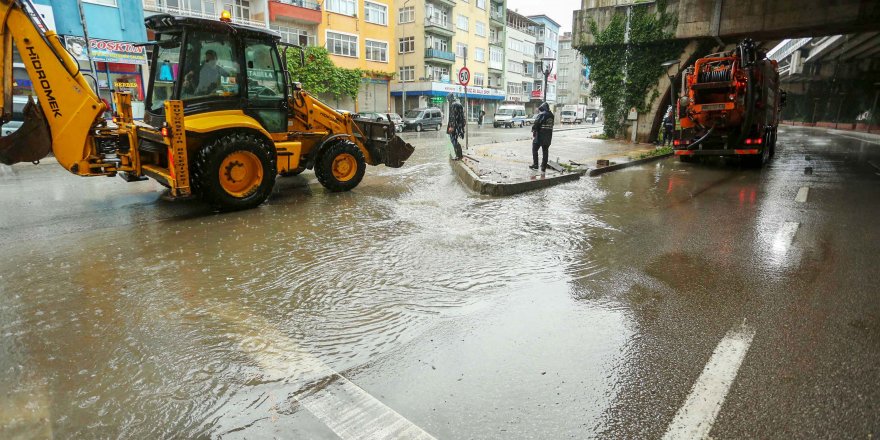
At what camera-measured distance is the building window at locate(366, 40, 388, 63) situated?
131 ft

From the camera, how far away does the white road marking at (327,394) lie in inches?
98.4

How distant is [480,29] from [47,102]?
2130 inches

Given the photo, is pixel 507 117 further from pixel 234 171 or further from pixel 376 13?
pixel 234 171

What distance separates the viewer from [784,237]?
6324 mm

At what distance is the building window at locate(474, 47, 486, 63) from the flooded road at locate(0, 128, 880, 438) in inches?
2020

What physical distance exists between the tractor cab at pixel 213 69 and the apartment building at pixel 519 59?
57402mm

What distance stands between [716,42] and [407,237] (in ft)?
64.1

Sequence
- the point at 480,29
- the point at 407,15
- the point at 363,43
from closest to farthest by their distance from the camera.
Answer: the point at 363,43, the point at 407,15, the point at 480,29

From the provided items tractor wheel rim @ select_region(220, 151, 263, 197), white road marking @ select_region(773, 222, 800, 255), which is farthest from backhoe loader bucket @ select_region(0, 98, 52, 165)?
white road marking @ select_region(773, 222, 800, 255)

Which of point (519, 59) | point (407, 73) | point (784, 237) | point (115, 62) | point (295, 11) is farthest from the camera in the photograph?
point (519, 59)

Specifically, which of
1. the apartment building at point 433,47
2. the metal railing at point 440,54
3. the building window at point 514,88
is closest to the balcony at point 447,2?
the apartment building at point 433,47

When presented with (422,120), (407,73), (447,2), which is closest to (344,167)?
(422,120)

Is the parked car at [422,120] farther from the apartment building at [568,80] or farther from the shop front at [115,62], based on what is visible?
the apartment building at [568,80]

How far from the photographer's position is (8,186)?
356 inches
